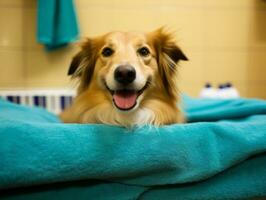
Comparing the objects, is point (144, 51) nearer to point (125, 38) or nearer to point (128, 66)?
point (125, 38)

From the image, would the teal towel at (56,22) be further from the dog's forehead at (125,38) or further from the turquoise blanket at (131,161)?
the turquoise blanket at (131,161)

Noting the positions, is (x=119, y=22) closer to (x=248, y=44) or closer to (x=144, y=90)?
(x=248, y=44)

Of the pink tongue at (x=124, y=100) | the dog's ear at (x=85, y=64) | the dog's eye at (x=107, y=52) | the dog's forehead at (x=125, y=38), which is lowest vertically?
the pink tongue at (x=124, y=100)

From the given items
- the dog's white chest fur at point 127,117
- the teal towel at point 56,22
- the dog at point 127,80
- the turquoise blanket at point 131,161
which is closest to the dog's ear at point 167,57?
the dog at point 127,80

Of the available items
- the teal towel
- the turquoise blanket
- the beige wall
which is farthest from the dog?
the beige wall

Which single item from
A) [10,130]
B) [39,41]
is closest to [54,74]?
[39,41]

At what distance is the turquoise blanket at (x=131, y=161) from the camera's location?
771mm

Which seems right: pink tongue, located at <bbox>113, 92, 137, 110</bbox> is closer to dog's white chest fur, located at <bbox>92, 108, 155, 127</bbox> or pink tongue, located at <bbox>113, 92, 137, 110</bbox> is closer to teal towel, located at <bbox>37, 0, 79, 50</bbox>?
dog's white chest fur, located at <bbox>92, 108, 155, 127</bbox>

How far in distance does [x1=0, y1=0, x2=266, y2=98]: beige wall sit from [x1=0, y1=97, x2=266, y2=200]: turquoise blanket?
1220 mm

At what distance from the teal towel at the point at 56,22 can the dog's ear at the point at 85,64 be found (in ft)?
2.43

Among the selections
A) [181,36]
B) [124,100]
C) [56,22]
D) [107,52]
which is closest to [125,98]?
[124,100]

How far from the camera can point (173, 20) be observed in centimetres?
212

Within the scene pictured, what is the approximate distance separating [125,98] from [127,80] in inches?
2.6

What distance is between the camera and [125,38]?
3.76 feet
